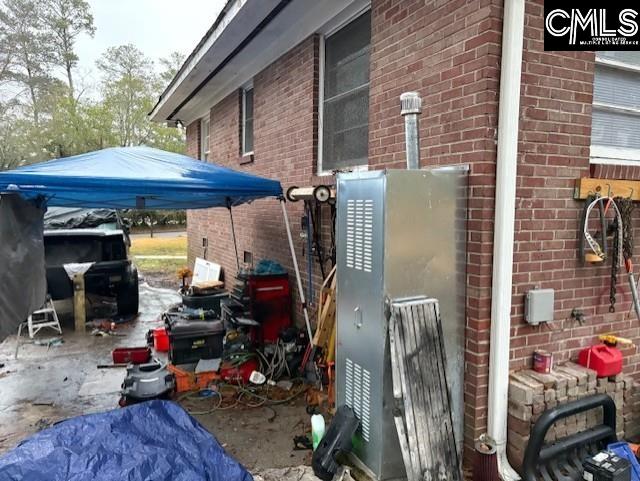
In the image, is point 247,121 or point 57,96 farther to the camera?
point 57,96

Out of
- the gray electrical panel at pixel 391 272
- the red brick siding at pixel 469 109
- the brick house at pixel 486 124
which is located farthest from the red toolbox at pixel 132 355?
the red brick siding at pixel 469 109

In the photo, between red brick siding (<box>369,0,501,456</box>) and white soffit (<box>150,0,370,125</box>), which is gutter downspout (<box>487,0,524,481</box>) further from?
white soffit (<box>150,0,370,125</box>)

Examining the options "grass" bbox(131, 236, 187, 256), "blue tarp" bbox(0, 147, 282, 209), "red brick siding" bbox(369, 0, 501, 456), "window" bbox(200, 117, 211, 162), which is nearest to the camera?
"red brick siding" bbox(369, 0, 501, 456)

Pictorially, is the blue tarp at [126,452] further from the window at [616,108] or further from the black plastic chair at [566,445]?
the window at [616,108]

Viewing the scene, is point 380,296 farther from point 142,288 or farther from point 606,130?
point 142,288

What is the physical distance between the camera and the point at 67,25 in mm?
27234

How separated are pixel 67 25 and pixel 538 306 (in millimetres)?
33236

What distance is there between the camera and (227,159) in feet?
28.2

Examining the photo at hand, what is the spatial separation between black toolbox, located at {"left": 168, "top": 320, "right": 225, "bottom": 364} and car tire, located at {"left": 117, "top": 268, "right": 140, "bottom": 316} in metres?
3.31

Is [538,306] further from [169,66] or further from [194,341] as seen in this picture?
[169,66]

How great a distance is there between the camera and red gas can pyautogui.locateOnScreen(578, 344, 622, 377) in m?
3.06

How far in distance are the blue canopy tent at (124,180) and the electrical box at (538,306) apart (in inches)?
91.3

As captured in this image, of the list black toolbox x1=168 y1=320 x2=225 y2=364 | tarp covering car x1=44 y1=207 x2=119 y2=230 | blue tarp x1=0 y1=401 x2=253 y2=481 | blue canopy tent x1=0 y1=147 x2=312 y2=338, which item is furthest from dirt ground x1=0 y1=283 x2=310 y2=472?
tarp covering car x1=44 y1=207 x2=119 y2=230

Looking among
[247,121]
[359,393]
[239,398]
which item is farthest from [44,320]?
[359,393]
